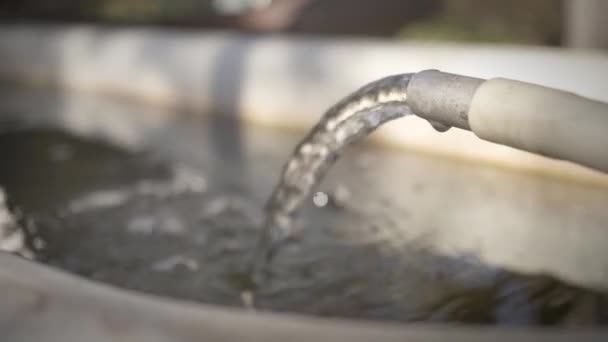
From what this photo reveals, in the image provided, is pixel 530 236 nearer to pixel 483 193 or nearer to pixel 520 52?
pixel 483 193

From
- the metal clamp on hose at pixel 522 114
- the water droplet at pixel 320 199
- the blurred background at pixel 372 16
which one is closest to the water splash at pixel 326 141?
the metal clamp on hose at pixel 522 114

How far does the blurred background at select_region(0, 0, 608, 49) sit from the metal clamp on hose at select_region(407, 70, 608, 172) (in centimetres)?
189

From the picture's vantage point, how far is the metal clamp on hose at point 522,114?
810mm

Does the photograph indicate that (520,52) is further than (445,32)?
No

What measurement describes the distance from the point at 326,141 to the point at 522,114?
1.87 ft

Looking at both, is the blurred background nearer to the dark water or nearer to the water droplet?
the dark water

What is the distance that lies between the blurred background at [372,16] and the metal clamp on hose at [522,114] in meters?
1.89

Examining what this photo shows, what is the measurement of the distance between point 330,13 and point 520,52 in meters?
3.11

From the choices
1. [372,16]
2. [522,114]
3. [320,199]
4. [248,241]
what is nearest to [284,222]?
[248,241]

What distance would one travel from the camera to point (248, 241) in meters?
1.86

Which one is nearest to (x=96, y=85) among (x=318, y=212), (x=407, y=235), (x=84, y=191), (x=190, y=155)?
(x=190, y=155)

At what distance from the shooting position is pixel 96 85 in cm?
438

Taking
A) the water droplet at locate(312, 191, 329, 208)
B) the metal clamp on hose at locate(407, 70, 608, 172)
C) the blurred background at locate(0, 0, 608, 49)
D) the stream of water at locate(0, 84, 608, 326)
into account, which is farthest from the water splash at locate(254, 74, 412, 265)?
the blurred background at locate(0, 0, 608, 49)

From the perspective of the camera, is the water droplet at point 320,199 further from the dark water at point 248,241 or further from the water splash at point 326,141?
the water splash at point 326,141
